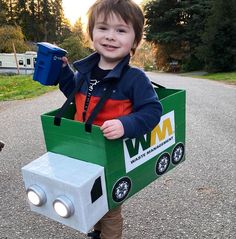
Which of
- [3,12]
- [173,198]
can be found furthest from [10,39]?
[173,198]

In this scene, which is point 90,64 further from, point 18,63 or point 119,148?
point 18,63

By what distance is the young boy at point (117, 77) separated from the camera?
72.3 inches

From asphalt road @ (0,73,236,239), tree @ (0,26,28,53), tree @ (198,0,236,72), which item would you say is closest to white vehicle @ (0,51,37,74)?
tree @ (0,26,28,53)

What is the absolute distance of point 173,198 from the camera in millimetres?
3107

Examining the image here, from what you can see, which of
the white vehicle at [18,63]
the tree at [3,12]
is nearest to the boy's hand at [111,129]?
the white vehicle at [18,63]

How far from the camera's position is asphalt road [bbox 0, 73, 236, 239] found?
260 centimetres

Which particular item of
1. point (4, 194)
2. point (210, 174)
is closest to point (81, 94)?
point (4, 194)

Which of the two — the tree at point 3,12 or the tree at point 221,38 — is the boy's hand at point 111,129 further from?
the tree at point 3,12

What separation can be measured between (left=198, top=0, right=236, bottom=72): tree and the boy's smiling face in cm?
2300

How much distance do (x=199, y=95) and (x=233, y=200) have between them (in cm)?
677

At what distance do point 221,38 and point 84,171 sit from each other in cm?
2386

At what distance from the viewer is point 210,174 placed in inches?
144

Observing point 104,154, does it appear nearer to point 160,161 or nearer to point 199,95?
point 160,161

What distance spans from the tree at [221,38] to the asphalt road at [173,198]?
19507 millimetres
